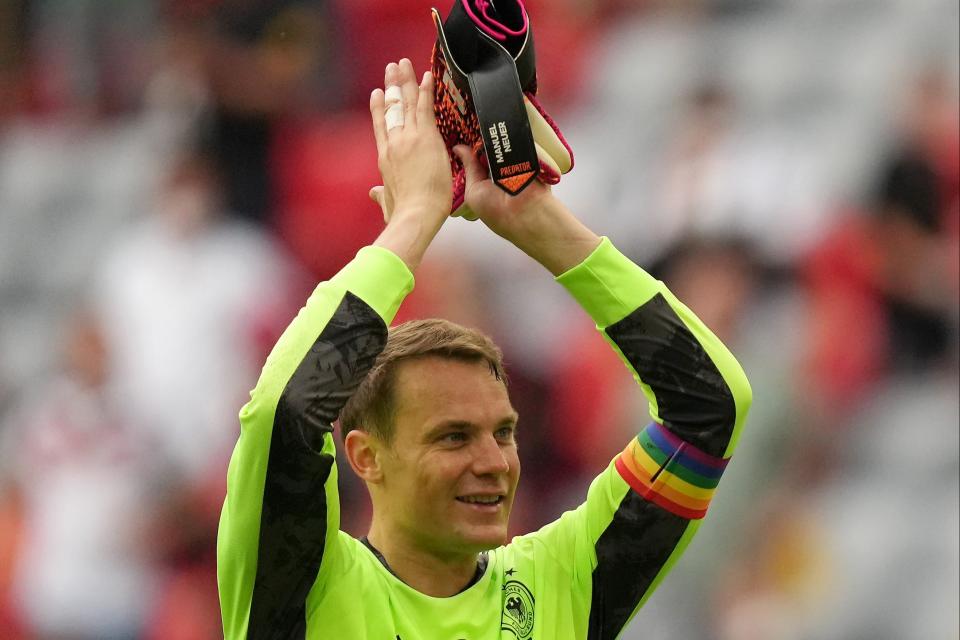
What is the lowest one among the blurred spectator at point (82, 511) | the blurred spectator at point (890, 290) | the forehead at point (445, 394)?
the blurred spectator at point (82, 511)

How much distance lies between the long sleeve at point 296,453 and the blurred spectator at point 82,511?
373 cm

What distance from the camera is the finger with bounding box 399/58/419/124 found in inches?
121

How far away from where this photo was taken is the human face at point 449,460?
3.16 metres

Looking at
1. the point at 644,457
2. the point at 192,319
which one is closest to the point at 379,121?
the point at 644,457

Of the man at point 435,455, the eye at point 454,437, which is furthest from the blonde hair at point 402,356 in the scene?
the eye at point 454,437

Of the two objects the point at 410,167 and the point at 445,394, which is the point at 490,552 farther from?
the point at 410,167

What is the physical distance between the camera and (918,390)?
617 cm

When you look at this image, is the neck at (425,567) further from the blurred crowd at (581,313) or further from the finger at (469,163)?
the blurred crowd at (581,313)

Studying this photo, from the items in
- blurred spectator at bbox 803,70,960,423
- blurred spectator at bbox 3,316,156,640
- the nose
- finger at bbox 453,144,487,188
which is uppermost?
finger at bbox 453,144,487,188

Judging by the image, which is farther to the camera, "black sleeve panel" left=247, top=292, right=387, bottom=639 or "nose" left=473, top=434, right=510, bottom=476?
"nose" left=473, top=434, right=510, bottom=476

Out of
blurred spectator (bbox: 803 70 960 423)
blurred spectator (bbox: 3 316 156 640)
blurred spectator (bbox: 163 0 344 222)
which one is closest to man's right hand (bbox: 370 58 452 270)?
blurred spectator (bbox: 803 70 960 423)

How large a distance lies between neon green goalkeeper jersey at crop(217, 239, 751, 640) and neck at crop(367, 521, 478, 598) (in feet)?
0.10

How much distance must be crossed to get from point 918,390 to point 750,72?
1.80 meters

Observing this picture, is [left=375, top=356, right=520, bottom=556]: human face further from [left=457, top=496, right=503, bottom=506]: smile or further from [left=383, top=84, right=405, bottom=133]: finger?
[left=383, top=84, right=405, bottom=133]: finger
